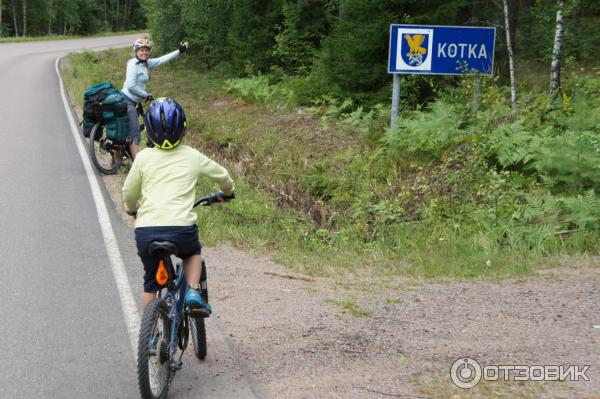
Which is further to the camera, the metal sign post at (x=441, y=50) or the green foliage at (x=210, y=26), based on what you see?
the green foliage at (x=210, y=26)

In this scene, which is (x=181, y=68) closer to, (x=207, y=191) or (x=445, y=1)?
(x=445, y=1)

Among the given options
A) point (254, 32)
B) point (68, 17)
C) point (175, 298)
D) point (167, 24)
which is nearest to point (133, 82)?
point (175, 298)

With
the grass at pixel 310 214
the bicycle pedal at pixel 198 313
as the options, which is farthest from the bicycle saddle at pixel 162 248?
the grass at pixel 310 214

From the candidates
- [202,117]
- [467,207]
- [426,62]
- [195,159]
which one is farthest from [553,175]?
[202,117]

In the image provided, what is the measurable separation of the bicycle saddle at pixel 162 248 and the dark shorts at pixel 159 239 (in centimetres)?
6

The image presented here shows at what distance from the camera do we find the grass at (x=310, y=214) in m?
7.53

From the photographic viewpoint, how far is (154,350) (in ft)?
13.9

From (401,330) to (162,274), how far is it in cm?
215

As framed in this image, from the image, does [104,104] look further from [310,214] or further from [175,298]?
[175,298]

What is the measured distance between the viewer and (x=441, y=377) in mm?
4656

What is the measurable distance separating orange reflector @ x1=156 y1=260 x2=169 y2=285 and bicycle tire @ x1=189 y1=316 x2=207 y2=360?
55 centimetres

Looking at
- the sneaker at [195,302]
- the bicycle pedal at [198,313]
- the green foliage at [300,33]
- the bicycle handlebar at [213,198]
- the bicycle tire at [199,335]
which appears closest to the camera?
the sneaker at [195,302]

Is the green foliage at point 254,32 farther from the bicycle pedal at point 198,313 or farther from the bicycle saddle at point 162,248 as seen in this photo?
the bicycle saddle at point 162,248

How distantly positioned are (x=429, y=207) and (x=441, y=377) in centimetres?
484
